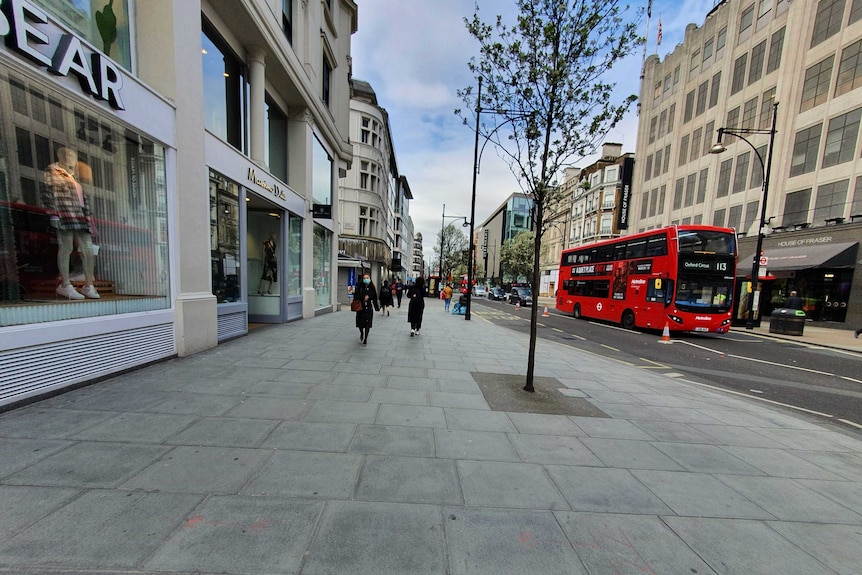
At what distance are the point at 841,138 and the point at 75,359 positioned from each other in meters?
31.3

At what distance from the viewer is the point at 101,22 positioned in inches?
200

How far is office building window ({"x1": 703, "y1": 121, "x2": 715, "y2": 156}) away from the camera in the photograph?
26.0 metres

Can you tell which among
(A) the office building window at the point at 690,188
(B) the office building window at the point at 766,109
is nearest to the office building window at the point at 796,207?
(B) the office building window at the point at 766,109

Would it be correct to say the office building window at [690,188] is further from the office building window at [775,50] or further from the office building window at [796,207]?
the office building window at [775,50]

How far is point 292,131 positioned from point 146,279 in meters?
8.10

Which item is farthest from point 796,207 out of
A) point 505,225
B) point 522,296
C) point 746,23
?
point 505,225

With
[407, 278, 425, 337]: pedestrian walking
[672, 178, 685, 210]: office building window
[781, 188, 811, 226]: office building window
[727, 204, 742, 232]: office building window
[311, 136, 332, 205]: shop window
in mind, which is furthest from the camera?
[672, 178, 685, 210]: office building window

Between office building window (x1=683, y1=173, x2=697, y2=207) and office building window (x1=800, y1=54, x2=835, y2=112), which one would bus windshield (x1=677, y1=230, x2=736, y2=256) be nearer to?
office building window (x1=800, y1=54, x2=835, y2=112)

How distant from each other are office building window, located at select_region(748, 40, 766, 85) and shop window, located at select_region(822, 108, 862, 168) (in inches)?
279

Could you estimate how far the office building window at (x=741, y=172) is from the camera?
2300 centimetres

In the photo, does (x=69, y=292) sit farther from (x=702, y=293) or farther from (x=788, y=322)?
(x=788, y=322)

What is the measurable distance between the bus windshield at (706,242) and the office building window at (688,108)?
23001 mm

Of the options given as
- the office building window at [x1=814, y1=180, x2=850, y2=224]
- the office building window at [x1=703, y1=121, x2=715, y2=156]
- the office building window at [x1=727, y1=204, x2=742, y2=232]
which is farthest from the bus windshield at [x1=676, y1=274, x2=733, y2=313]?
the office building window at [x1=703, y1=121, x2=715, y2=156]

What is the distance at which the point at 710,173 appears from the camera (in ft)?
83.9
